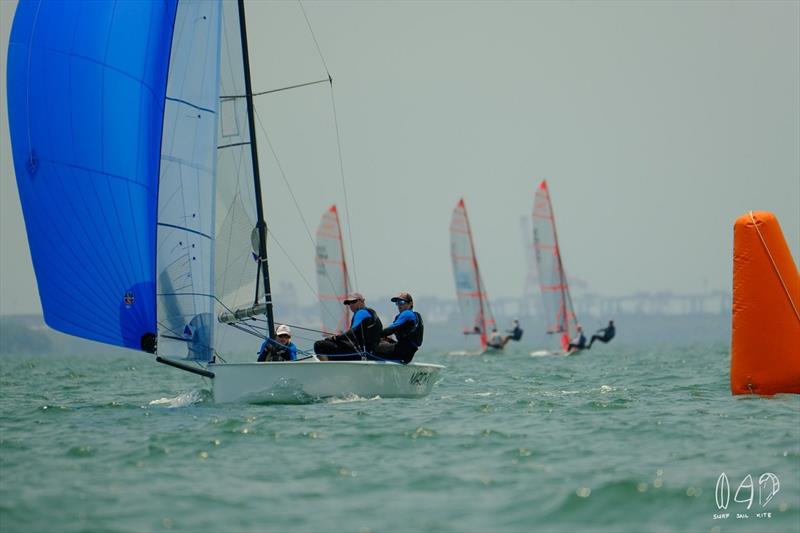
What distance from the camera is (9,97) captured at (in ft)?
41.1

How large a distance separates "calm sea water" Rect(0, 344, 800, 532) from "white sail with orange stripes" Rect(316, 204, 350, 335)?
26628mm

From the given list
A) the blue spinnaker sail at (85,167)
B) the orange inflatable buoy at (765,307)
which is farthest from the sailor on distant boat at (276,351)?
the orange inflatable buoy at (765,307)

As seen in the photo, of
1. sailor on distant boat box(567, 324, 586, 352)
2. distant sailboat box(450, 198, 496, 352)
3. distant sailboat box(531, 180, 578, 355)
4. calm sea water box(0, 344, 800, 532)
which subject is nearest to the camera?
calm sea water box(0, 344, 800, 532)

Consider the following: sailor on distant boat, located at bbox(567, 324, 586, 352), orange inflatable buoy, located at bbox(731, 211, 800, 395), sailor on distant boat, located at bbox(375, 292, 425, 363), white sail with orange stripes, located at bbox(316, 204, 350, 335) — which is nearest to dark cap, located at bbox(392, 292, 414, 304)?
sailor on distant boat, located at bbox(375, 292, 425, 363)

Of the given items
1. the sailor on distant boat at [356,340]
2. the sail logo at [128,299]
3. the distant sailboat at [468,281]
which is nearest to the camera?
the sail logo at [128,299]

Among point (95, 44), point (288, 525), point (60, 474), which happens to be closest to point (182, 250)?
point (95, 44)

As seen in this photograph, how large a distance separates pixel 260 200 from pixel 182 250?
3.92 feet

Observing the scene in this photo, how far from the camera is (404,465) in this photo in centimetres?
850

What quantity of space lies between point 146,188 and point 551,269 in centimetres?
3312

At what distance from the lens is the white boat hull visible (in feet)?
40.3

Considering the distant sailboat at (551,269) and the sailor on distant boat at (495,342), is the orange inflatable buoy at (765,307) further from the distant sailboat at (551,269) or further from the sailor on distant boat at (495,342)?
the sailor on distant boat at (495,342)

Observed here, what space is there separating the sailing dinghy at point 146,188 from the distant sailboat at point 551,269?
102 feet
